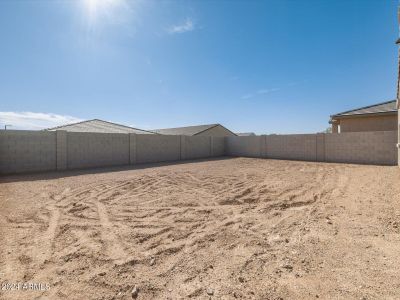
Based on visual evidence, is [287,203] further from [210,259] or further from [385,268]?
[210,259]

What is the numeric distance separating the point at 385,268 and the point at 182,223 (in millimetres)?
2420

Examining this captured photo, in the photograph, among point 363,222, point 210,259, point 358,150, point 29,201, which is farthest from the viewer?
point 358,150

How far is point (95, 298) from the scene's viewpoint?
5.70ft

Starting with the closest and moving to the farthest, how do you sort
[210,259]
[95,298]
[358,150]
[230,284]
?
[95,298] → [230,284] → [210,259] → [358,150]

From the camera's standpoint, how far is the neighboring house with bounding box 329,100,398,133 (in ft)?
36.1

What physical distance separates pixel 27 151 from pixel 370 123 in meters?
16.7

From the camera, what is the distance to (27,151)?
324 inches

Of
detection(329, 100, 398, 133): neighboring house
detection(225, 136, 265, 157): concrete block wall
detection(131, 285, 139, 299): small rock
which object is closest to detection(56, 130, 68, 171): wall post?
detection(131, 285, 139, 299): small rock

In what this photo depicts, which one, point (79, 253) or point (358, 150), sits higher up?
point (358, 150)

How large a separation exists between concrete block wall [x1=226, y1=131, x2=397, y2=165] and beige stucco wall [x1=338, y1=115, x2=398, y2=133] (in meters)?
1.75

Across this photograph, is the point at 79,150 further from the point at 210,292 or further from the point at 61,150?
the point at 210,292

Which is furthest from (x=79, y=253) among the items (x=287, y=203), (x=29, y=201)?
(x=287, y=203)

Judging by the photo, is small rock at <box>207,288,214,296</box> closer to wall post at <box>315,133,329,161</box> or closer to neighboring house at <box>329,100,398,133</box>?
wall post at <box>315,133,329,161</box>

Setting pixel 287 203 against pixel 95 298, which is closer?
pixel 95 298
